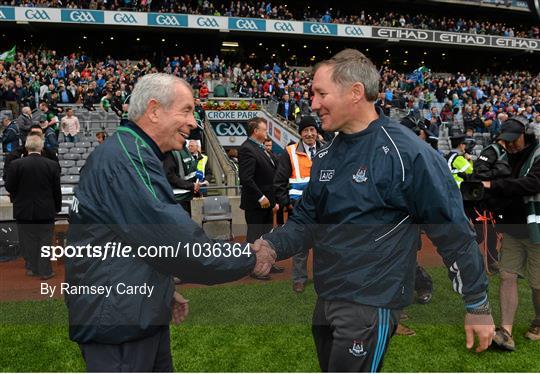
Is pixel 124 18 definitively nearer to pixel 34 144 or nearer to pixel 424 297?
pixel 34 144

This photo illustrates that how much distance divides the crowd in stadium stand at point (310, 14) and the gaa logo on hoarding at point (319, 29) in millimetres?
1540

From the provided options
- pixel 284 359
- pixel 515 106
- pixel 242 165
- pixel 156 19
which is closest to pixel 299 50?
pixel 156 19


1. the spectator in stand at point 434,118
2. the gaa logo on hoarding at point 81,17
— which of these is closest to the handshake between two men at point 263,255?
the spectator in stand at point 434,118

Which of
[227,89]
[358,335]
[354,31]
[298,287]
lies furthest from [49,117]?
[354,31]

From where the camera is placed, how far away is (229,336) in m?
4.77

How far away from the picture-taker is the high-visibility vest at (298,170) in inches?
242

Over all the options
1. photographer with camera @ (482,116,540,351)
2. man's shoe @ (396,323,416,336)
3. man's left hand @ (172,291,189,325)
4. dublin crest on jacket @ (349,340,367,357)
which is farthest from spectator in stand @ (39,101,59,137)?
dublin crest on jacket @ (349,340,367,357)

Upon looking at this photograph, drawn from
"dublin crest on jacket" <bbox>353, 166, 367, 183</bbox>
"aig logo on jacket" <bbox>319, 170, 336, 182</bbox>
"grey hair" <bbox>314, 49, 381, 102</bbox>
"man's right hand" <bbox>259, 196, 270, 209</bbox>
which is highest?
"grey hair" <bbox>314, 49, 381, 102</bbox>

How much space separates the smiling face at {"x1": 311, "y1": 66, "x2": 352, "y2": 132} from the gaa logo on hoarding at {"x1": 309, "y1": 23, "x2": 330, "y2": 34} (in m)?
38.0

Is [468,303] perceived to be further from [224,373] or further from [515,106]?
[515,106]

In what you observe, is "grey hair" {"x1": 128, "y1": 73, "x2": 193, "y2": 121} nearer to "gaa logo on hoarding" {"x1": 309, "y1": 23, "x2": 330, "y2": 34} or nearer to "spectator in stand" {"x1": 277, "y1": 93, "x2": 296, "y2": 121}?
"spectator in stand" {"x1": 277, "y1": 93, "x2": 296, "y2": 121}

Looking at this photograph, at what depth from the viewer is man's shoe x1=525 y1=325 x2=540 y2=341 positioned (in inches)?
181

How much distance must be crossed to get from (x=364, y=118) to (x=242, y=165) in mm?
4294

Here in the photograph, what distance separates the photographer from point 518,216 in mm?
4438
